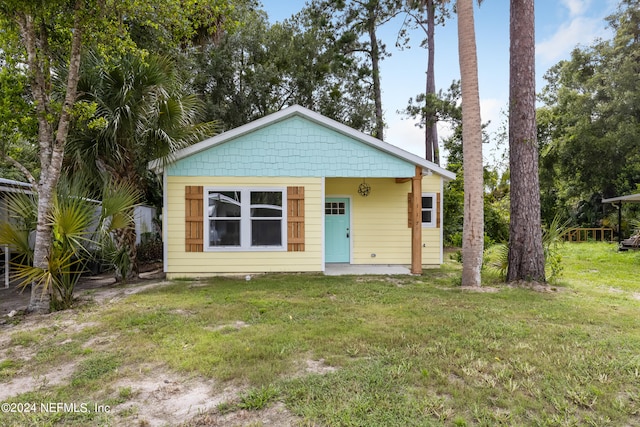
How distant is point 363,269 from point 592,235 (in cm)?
1671

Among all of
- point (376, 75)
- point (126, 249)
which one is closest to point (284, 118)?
point (126, 249)

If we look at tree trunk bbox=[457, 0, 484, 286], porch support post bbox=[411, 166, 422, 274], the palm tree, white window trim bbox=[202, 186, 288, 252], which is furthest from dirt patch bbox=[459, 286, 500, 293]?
the palm tree

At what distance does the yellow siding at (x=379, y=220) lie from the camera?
404 inches

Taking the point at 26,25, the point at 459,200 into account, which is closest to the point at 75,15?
the point at 26,25

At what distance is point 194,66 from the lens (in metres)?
14.3

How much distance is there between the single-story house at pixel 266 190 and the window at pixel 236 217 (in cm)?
2

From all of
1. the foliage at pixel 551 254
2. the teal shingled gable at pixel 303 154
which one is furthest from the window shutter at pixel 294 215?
the foliage at pixel 551 254

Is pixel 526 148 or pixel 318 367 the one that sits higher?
pixel 526 148

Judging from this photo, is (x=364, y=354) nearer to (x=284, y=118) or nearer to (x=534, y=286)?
(x=534, y=286)

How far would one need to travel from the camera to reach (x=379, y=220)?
33.7ft

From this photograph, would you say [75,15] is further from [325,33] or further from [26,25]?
[325,33]

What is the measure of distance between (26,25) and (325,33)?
46.2 ft

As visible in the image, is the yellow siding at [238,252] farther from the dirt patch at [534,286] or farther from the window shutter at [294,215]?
the dirt patch at [534,286]

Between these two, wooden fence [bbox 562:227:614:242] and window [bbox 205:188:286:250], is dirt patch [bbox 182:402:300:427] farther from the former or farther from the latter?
wooden fence [bbox 562:227:614:242]
